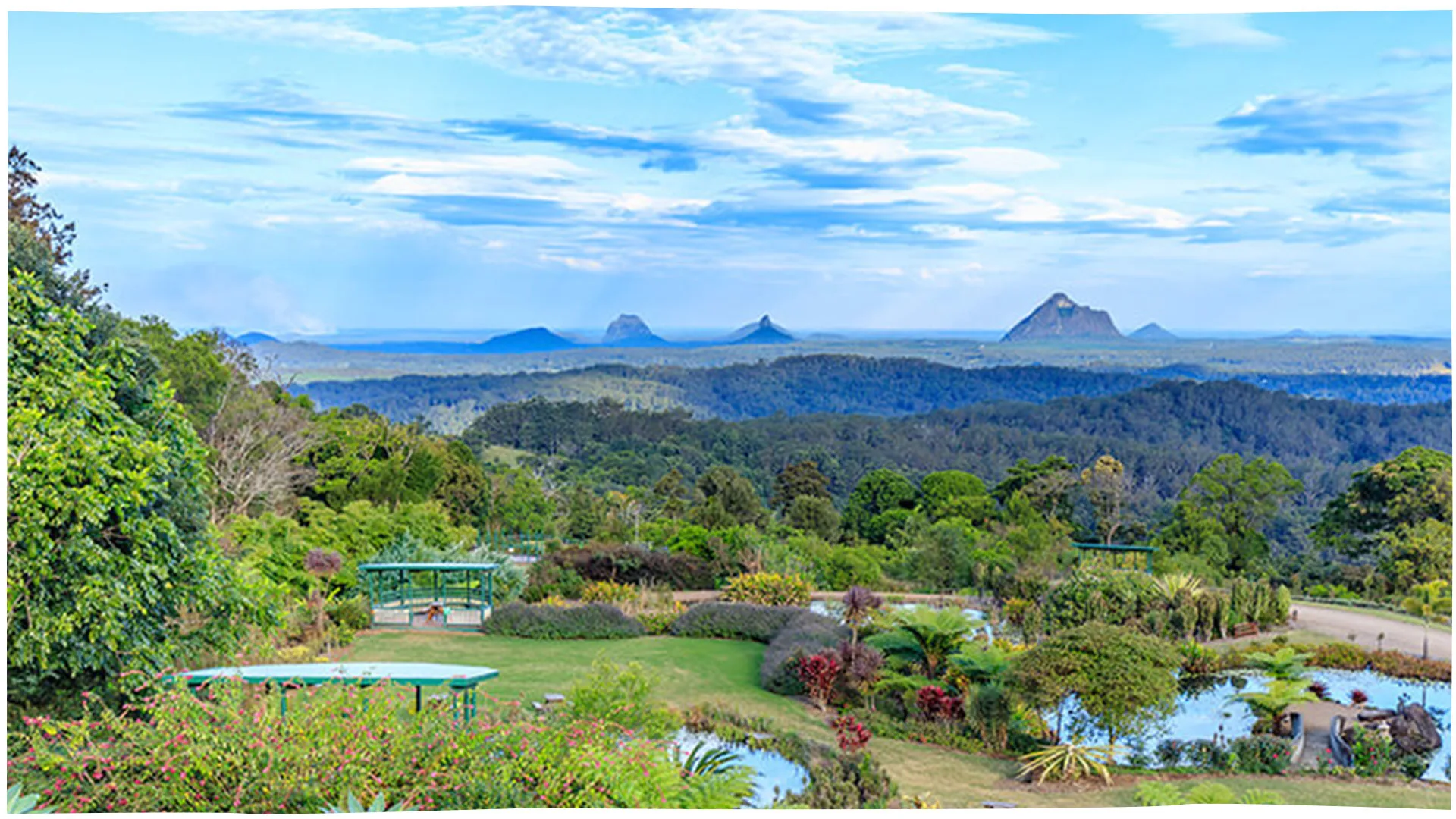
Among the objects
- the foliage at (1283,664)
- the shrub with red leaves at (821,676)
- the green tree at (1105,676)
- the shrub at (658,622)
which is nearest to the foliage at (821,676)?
the shrub with red leaves at (821,676)

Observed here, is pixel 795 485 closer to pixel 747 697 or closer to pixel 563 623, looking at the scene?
pixel 563 623

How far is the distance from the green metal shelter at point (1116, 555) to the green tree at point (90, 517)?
10.3 m

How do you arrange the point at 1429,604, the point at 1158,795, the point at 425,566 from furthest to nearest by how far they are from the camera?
the point at 425,566, the point at 1429,604, the point at 1158,795

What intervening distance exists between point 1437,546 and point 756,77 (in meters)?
9.80

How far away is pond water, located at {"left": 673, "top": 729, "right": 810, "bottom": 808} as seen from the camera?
6746mm

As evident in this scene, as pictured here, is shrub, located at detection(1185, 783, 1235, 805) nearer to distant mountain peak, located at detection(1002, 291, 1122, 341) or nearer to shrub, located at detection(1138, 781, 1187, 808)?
shrub, located at detection(1138, 781, 1187, 808)

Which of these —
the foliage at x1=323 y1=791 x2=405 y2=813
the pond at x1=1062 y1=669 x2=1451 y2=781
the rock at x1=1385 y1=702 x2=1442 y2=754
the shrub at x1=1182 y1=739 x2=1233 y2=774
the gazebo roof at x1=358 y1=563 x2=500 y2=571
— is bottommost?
the pond at x1=1062 y1=669 x2=1451 y2=781

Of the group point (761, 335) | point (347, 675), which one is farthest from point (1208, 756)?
point (761, 335)

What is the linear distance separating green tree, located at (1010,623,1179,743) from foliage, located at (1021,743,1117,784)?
308mm

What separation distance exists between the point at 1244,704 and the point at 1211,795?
2931mm

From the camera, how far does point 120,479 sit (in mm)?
6605

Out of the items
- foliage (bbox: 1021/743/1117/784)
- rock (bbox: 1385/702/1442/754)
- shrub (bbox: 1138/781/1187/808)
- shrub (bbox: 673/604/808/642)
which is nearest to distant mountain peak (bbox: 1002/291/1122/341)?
shrub (bbox: 673/604/808/642)

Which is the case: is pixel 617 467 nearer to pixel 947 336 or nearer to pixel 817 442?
pixel 817 442

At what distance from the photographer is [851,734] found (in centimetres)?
816
